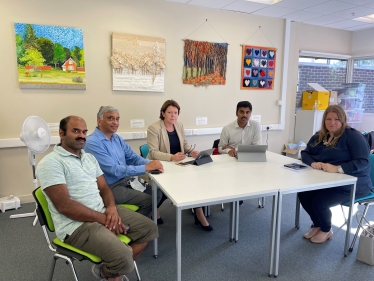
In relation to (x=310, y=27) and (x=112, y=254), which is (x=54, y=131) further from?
(x=310, y=27)

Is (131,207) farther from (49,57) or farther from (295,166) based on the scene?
(49,57)

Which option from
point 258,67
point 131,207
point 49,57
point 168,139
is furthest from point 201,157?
point 258,67

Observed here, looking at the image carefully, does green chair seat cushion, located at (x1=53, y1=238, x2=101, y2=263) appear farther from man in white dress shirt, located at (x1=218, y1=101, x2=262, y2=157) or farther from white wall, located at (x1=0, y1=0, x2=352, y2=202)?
white wall, located at (x1=0, y1=0, x2=352, y2=202)

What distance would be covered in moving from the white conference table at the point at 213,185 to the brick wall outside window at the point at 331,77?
3.14m

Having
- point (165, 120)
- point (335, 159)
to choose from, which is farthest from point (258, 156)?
point (165, 120)

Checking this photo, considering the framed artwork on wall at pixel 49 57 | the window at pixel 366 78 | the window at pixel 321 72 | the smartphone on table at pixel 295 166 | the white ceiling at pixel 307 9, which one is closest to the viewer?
the smartphone on table at pixel 295 166

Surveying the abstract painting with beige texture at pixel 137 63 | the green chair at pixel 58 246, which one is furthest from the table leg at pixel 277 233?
the abstract painting with beige texture at pixel 137 63

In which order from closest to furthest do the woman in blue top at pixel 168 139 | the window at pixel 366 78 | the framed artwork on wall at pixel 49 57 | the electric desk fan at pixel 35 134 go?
the electric desk fan at pixel 35 134 → the woman in blue top at pixel 168 139 → the framed artwork on wall at pixel 49 57 → the window at pixel 366 78

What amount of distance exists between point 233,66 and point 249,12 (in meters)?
0.81

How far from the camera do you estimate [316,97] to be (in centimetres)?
464

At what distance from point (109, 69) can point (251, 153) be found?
2.06m

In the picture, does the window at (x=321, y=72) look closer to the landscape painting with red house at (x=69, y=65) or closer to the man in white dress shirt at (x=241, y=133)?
the man in white dress shirt at (x=241, y=133)

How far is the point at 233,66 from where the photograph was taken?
419cm

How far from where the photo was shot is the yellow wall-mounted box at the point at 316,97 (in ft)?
15.2
